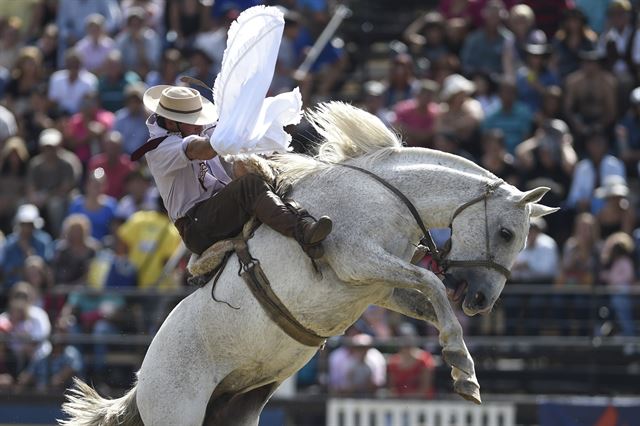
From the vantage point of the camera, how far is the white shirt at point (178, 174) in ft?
25.9

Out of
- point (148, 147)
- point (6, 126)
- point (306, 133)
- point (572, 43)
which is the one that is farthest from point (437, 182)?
point (6, 126)

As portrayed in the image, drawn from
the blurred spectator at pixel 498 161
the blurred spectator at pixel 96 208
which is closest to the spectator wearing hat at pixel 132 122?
the blurred spectator at pixel 96 208

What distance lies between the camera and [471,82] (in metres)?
15.3

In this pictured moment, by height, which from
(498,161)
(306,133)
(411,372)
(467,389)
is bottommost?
(411,372)

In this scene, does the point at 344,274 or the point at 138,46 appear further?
the point at 138,46

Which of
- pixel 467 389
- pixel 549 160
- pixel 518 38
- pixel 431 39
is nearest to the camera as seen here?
pixel 467 389

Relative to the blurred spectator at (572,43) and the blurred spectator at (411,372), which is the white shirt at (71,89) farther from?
the blurred spectator at (411,372)

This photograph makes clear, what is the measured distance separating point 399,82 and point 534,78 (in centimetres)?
136

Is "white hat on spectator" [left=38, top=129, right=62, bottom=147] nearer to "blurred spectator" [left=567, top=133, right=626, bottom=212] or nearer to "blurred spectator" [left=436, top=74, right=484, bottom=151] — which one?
"blurred spectator" [left=436, top=74, right=484, bottom=151]

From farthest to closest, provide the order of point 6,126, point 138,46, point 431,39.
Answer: point 138,46 < point 431,39 < point 6,126

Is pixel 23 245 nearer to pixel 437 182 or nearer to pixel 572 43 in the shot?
pixel 572 43

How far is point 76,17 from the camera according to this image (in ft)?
57.0

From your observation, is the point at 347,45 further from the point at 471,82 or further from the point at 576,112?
the point at 576,112

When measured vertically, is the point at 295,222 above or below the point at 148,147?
below
